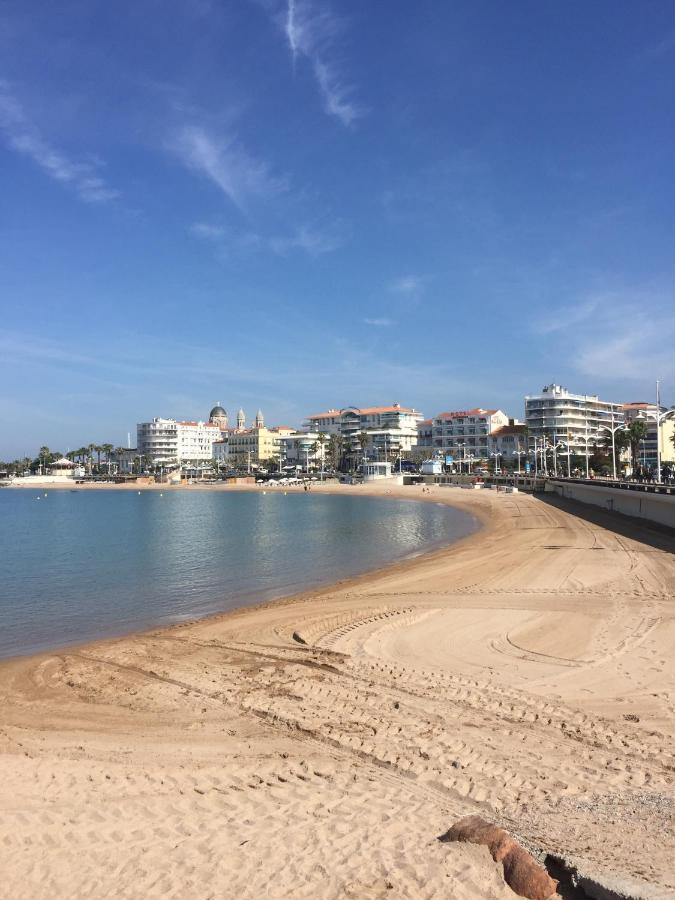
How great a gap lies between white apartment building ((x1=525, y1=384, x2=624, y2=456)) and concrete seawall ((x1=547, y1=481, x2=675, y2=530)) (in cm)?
6911

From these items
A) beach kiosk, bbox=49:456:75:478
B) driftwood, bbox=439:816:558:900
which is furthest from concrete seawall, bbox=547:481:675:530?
beach kiosk, bbox=49:456:75:478

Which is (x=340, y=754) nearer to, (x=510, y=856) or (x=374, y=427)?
(x=510, y=856)

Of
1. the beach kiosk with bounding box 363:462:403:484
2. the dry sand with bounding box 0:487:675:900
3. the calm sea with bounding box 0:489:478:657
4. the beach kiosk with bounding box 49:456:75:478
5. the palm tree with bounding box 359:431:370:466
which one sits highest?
the palm tree with bounding box 359:431:370:466

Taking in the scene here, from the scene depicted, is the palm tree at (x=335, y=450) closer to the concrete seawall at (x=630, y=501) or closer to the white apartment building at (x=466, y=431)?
the white apartment building at (x=466, y=431)

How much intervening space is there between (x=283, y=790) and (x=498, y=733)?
3.08 meters

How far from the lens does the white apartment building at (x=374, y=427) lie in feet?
529

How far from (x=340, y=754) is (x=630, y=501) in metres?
43.3

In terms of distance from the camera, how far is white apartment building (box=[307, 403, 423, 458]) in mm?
161125

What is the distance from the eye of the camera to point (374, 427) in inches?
6727

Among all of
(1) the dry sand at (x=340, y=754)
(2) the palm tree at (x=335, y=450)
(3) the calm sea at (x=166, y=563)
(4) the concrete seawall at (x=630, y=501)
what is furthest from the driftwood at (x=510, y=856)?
(2) the palm tree at (x=335, y=450)

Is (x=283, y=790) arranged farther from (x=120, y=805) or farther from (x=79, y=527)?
(x=79, y=527)

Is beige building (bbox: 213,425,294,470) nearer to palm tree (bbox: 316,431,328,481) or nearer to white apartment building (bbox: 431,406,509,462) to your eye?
palm tree (bbox: 316,431,328,481)

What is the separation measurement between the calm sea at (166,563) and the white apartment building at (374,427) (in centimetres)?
9714

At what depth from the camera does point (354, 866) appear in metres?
5.55
